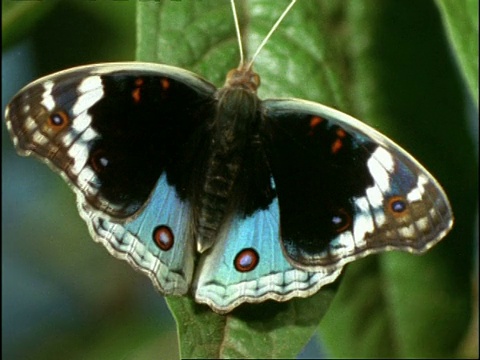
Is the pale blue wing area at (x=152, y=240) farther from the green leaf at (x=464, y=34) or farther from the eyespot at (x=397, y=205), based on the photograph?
the green leaf at (x=464, y=34)

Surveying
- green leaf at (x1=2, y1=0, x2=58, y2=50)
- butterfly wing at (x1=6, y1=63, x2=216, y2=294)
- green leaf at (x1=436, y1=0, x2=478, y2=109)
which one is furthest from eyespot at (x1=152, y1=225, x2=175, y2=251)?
green leaf at (x1=436, y1=0, x2=478, y2=109)

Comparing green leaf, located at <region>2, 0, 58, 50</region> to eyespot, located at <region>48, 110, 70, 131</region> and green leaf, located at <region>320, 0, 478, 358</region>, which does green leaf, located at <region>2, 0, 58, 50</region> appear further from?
green leaf, located at <region>320, 0, 478, 358</region>

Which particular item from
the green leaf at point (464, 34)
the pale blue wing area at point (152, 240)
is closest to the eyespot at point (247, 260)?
→ the pale blue wing area at point (152, 240)

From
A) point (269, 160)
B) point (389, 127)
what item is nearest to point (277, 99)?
point (269, 160)

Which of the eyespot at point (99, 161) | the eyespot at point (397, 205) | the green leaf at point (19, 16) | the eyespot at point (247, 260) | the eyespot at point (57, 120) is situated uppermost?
the green leaf at point (19, 16)

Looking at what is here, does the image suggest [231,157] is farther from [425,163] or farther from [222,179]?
[425,163]

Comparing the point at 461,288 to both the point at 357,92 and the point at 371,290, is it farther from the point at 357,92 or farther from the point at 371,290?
the point at 357,92

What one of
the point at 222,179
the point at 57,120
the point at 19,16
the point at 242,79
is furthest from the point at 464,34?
the point at 19,16
